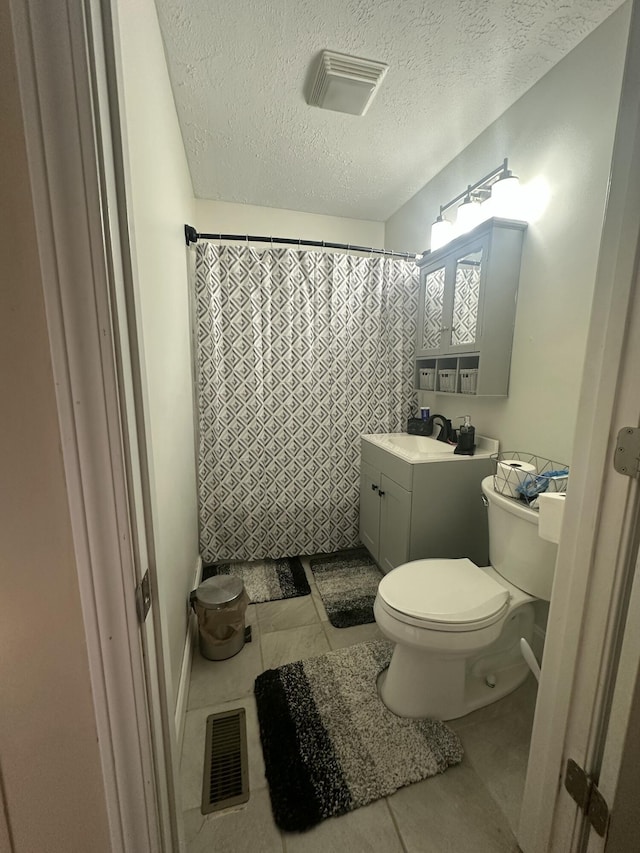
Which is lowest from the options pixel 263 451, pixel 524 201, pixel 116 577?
pixel 263 451

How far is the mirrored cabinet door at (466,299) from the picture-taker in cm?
159

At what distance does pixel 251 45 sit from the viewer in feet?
3.90

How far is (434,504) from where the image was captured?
5.31 ft

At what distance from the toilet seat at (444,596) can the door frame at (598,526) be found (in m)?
0.32

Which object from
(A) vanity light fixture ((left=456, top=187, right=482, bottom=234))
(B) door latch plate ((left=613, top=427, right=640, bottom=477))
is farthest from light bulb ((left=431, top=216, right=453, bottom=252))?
(B) door latch plate ((left=613, top=427, right=640, bottom=477))

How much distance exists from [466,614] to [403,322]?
5.49 ft

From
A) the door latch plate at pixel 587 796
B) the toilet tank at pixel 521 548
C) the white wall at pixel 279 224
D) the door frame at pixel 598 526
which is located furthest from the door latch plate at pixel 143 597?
the white wall at pixel 279 224

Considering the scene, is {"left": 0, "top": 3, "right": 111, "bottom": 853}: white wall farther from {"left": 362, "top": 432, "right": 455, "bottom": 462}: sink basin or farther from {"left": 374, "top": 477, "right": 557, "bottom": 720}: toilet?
{"left": 362, "top": 432, "right": 455, "bottom": 462}: sink basin

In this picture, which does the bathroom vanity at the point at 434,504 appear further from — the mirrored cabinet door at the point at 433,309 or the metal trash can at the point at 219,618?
the metal trash can at the point at 219,618

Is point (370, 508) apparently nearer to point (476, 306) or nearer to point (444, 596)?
point (444, 596)

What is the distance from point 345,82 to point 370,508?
6.62 ft

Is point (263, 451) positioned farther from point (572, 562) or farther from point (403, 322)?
point (572, 562)

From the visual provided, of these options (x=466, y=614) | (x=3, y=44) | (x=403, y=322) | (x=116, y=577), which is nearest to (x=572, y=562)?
(x=466, y=614)

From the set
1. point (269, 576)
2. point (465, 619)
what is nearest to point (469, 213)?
point (465, 619)
